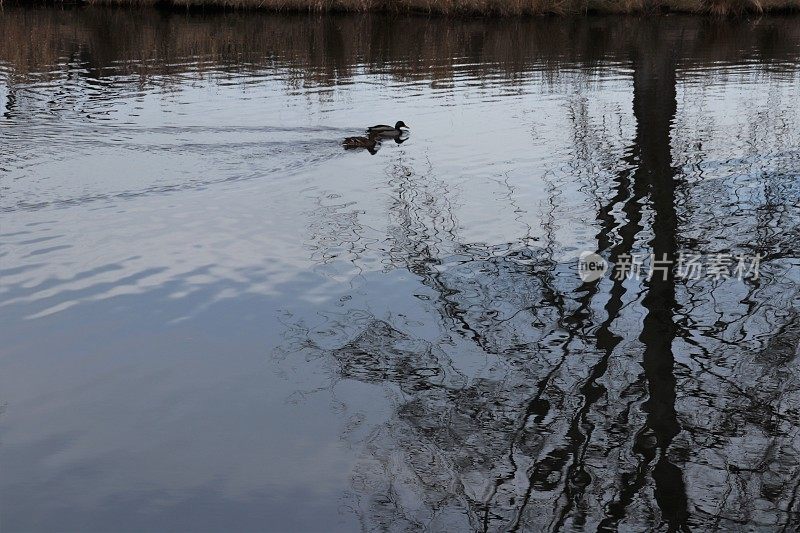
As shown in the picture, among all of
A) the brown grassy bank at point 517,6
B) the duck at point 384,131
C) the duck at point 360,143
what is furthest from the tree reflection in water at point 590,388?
the brown grassy bank at point 517,6

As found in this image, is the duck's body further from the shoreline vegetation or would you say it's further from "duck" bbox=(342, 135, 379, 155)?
the shoreline vegetation

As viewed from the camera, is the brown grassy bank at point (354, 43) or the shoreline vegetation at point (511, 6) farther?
the shoreline vegetation at point (511, 6)

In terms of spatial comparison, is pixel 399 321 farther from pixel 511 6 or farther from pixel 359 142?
pixel 511 6

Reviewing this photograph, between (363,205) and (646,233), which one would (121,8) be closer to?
(363,205)

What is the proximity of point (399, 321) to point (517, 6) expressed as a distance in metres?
24.9

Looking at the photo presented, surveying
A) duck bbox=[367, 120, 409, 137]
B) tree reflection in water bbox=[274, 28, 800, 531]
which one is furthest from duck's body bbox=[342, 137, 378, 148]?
tree reflection in water bbox=[274, 28, 800, 531]

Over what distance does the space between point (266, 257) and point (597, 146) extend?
20.1 ft

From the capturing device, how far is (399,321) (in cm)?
774

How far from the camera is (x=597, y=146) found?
1382 centimetres

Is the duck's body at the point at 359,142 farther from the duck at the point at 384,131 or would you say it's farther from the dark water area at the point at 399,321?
the dark water area at the point at 399,321

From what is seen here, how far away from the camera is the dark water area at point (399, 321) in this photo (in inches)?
217

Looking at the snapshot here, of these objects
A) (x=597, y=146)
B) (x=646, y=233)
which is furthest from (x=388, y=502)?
(x=597, y=146)

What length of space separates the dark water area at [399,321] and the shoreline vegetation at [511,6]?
15154mm

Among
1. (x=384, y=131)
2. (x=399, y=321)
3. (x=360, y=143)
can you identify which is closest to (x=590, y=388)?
(x=399, y=321)
